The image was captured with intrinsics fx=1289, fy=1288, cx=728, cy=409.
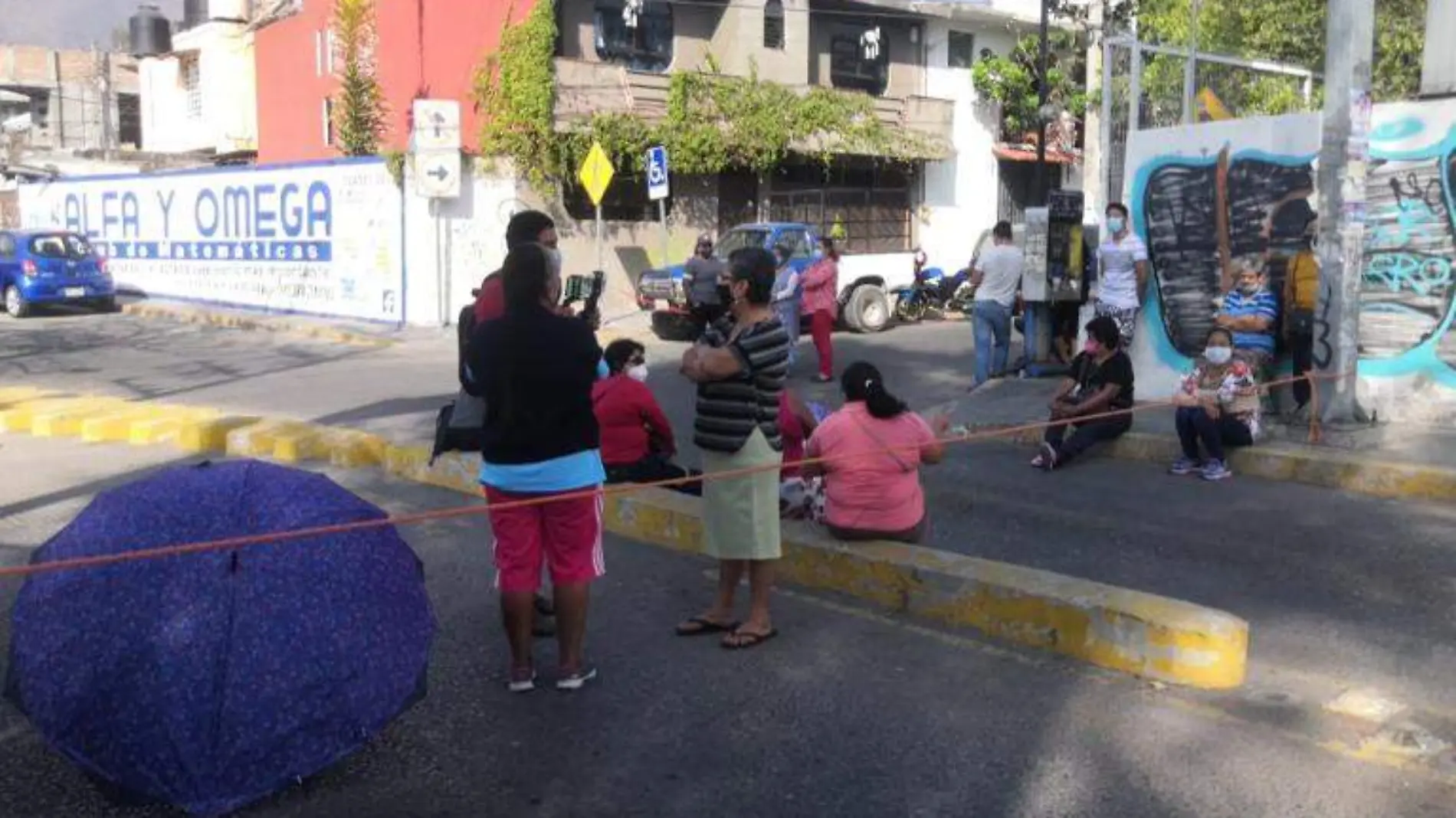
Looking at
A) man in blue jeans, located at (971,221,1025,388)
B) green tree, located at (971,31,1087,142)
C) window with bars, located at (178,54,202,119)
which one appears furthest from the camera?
window with bars, located at (178,54,202,119)

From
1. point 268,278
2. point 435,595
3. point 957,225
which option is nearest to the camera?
point 435,595

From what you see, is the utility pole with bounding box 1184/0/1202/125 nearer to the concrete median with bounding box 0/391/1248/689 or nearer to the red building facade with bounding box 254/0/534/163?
the concrete median with bounding box 0/391/1248/689

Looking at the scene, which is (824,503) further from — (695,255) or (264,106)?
(264,106)

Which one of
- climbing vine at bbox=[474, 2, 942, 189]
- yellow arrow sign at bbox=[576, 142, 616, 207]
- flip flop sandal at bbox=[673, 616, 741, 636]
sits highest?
climbing vine at bbox=[474, 2, 942, 189]

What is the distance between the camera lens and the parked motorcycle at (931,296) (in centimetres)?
2250

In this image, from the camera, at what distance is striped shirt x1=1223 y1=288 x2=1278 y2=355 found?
997cm

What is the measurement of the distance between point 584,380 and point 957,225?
2492 centimetres

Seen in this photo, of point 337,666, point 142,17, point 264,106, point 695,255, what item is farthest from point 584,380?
point 142,17

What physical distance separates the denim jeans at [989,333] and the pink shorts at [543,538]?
338 inches

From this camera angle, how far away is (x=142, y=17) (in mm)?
42438

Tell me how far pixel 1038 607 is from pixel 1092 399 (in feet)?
14.2

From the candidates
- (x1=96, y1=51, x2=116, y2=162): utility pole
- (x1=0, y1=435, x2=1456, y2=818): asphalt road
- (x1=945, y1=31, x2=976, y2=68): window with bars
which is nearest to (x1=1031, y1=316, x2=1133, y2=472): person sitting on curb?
(x1=0, y1=435, x2=1456, y2=818): asphalt road

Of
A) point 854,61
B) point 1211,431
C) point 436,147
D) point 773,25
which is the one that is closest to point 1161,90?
point 1211,431

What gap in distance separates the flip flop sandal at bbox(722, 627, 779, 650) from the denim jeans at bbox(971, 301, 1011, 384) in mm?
7921
